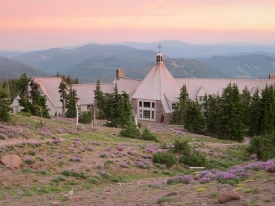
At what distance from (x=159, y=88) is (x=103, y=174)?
40.6 metres

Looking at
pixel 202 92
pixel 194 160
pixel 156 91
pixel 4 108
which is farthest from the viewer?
pixel 202 92

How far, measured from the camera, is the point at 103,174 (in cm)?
1808

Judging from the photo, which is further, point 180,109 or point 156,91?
point 156,91

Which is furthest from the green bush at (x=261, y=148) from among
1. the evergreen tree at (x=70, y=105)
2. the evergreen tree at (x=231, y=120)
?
the evergreen tree at (x=70, y=105)

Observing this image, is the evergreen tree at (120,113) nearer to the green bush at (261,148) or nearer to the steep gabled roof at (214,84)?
the green bush at (261,148)

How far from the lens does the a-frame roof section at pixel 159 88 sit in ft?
187

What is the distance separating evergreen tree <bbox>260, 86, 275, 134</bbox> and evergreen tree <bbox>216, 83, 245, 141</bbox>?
3.25 m

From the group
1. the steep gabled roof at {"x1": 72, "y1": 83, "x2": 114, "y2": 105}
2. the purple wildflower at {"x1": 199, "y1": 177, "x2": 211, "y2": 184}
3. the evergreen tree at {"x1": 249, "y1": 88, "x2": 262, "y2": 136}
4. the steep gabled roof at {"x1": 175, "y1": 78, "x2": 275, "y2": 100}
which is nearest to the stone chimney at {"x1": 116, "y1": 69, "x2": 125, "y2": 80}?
the steep gabled roof at {"x1": 72, "y1": 83, "x2": 114, "y2": 105}

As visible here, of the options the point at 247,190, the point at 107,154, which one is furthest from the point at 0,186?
the point at 247,190

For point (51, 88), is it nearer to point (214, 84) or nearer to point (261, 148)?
point (214, 84)

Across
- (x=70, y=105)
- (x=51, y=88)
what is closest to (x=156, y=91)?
(x=70, y=105)

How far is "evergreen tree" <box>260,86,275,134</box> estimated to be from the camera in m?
42.8

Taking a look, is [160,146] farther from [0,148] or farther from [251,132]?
[251,132]

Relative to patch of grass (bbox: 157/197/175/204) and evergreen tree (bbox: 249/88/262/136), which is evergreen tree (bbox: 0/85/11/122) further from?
evergreen tree (bbox: 249/88/262/136)
